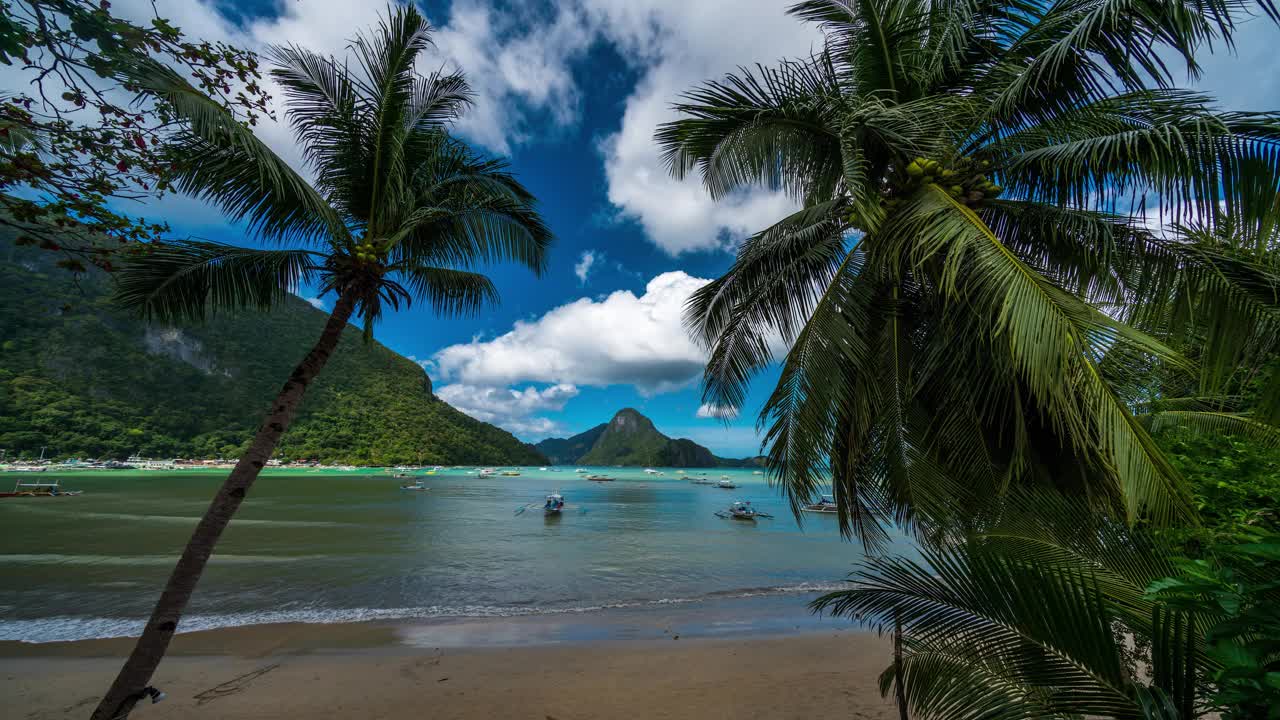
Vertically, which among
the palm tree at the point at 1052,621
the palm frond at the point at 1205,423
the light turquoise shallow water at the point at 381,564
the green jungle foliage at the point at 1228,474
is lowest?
the light turquoise shallow water at the point at 381,564

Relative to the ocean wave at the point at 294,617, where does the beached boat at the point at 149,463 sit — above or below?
above

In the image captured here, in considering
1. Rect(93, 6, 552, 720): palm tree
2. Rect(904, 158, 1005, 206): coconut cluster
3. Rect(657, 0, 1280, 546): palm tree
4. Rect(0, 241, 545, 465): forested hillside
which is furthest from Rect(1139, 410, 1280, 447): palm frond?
Rect(0, 241, 545, 465): forested hillside

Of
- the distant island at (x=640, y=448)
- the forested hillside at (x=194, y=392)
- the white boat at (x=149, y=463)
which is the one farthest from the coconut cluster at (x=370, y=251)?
the distant island at (x=640, y=448)

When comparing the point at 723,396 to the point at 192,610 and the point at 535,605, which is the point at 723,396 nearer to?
the point at 535,605

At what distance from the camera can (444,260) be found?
573 cm

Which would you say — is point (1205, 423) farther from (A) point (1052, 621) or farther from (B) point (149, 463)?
(B) point (149, 463)

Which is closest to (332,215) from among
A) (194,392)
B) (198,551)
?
(198,551)

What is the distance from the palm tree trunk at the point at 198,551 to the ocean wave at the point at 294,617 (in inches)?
272

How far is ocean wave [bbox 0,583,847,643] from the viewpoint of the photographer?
27.9 feet

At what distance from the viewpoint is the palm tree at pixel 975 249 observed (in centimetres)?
250

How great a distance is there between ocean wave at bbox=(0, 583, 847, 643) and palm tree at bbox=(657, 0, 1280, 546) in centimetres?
878

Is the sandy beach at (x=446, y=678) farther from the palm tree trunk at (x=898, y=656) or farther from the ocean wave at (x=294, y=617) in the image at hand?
the palm tree trunk at (x=898, y=656)

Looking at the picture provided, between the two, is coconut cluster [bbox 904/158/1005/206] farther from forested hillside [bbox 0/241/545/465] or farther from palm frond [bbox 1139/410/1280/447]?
forested hillside [bbox 0/241/545/465]

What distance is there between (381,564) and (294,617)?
5.40 m
